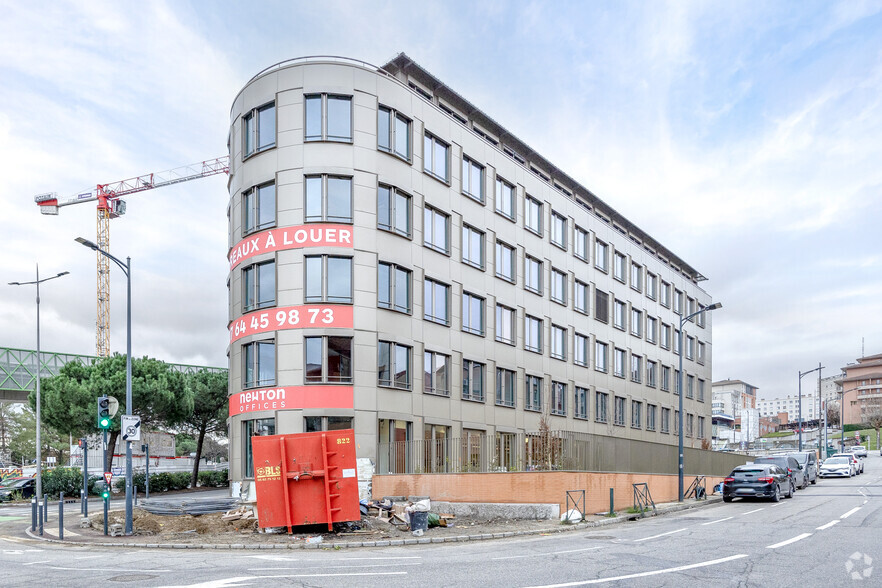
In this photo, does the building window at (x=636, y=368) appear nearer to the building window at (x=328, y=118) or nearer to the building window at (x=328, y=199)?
the building window at (x=328, y=199)

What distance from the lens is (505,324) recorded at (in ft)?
133

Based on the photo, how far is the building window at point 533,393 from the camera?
4219 cm

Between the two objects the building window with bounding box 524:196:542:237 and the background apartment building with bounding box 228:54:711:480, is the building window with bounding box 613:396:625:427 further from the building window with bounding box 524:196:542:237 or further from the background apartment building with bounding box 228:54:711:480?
the building window with bounding box 524:196:542:237

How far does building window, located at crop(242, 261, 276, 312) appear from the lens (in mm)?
31487

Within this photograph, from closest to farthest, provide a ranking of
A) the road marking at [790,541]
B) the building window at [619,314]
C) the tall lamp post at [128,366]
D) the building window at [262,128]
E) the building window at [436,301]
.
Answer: the road marking at [790,541], the tall lamp post at [128,366], the building window at [262,128], the building window at [436,301], the building window at [619,314]

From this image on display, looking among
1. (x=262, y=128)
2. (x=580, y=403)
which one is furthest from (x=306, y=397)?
(x=580, y=403)

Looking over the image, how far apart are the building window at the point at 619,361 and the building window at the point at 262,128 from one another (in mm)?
30710

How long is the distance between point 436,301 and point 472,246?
14.2ft

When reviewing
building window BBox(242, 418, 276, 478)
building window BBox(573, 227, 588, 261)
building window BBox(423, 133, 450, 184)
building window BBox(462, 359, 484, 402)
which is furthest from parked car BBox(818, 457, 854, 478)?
building window BBox(242, 418, 276, 478)

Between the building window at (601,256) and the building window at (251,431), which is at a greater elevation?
the building window at (601,256)

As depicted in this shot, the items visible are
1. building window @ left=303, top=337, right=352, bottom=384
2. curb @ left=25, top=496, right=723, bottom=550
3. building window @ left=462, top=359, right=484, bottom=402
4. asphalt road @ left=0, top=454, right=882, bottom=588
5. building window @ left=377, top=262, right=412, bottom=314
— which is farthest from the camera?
building window @ left=462, top=359, right=484, bottom=402

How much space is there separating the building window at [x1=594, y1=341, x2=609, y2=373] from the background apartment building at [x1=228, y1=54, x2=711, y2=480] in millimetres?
6711

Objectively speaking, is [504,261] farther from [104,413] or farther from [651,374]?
[651,374]

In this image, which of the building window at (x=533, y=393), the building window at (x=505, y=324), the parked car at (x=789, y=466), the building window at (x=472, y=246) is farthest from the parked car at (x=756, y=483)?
the building window at (x=472, y=246)
